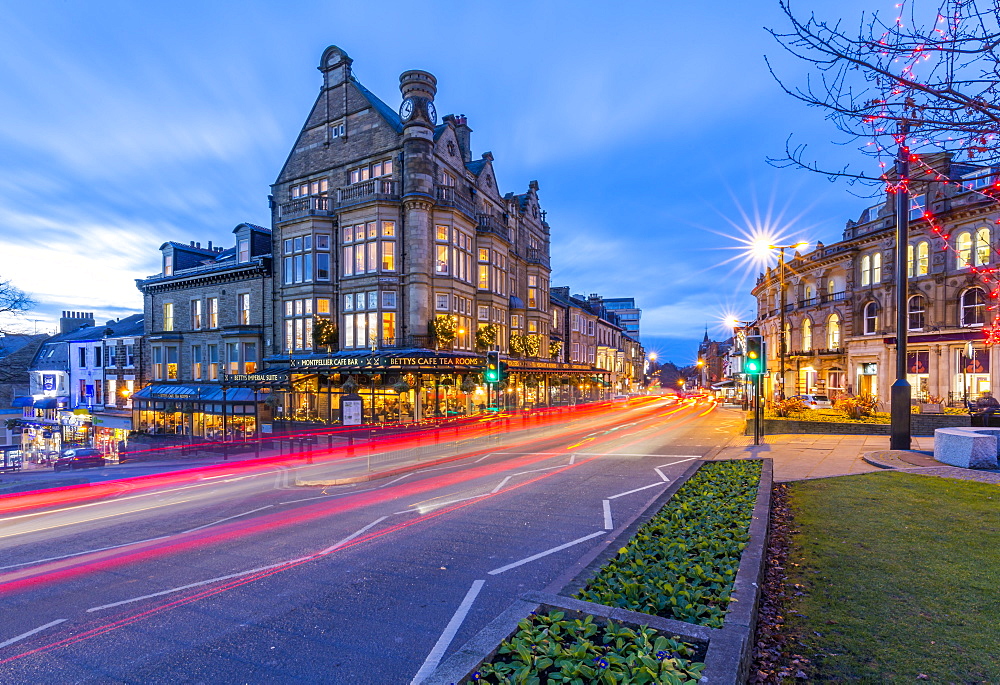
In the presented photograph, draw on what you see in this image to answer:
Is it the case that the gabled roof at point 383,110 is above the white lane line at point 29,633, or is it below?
above

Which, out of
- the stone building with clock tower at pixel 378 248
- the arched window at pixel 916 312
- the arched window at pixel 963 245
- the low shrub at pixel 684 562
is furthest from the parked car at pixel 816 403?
the low shrub at pixel 684 562

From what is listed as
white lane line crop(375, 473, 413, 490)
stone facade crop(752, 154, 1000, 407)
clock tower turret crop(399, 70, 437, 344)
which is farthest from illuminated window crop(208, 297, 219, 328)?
stone facade crop(752, 154, 1000, 407)

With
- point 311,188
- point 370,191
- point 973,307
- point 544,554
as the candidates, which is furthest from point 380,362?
point 973,307

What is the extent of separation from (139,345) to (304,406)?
1881 centimetres

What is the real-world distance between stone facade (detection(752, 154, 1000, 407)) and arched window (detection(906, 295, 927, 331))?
6cm

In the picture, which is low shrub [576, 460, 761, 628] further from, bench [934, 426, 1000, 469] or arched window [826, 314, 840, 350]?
arched window [826, 314, 840, 350]

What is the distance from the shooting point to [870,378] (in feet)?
126

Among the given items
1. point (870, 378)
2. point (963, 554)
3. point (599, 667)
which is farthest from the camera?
point (870, 378)

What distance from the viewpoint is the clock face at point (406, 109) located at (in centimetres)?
2779

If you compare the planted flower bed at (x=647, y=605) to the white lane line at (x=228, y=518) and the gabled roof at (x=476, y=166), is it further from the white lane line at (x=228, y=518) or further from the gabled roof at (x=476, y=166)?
the gabled roof at (x=476, y=166)

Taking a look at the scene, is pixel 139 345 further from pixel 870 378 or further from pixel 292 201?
pixel 870 378

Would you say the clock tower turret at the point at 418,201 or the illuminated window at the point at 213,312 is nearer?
the clock tower turret at the point at 418,201

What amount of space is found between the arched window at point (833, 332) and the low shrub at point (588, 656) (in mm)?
48361

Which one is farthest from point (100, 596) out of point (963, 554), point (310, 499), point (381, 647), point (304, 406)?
point (304, 406)
